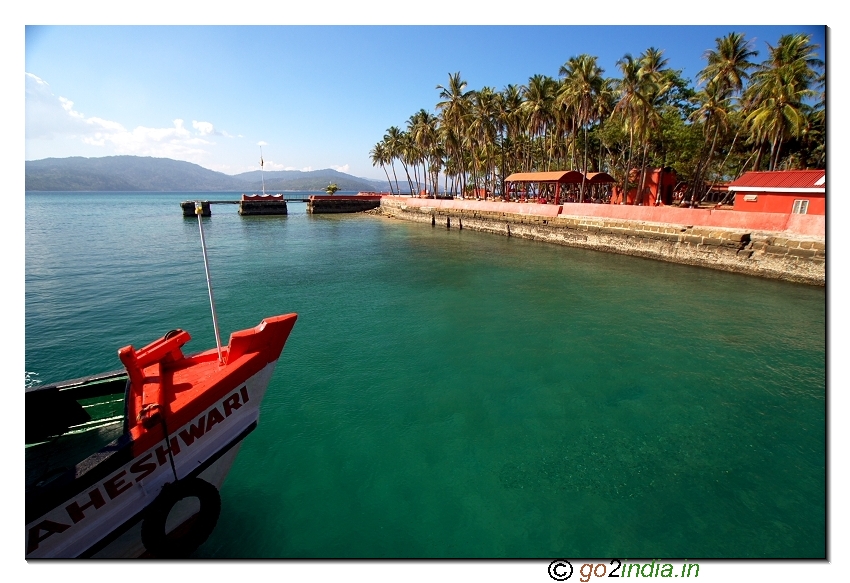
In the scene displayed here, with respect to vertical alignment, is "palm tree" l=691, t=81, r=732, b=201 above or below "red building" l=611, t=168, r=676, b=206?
above

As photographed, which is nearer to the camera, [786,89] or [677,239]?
[677,239]

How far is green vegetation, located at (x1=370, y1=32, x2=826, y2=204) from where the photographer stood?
28344mm

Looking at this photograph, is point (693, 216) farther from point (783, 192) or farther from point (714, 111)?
point (714, 111)

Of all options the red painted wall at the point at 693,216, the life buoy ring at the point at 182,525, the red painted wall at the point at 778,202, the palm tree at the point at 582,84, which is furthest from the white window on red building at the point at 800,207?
the life buoy ring at the point at 182,525

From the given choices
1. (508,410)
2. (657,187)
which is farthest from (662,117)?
(508,410)

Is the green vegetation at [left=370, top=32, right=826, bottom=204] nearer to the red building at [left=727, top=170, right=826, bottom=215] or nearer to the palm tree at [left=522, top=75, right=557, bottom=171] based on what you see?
the palm tree at [left=522, top=75, right=557, bottom=171]

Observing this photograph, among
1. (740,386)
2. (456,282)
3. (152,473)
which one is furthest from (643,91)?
(152,473)

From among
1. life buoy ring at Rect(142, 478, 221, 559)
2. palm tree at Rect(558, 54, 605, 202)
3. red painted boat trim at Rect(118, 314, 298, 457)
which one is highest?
palm tree at Rect(558, 54, 605, 202)

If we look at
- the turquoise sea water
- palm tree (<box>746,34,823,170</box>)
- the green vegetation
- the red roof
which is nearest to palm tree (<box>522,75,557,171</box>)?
the green vegetation

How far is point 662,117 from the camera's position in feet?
123

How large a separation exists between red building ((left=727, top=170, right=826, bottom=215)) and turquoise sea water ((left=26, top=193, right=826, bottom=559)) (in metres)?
4.70

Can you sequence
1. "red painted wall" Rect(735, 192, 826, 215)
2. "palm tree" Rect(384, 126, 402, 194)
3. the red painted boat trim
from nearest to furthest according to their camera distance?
1. the red painted boat trim
2. "red painted wall" Rect(735, 192, 826, 215)
3. "palm tree" Rect(384, 126, 402, 194)

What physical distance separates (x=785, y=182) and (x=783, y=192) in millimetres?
674

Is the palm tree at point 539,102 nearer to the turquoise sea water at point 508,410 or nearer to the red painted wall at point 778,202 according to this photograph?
the red painted wall at point 778,202
